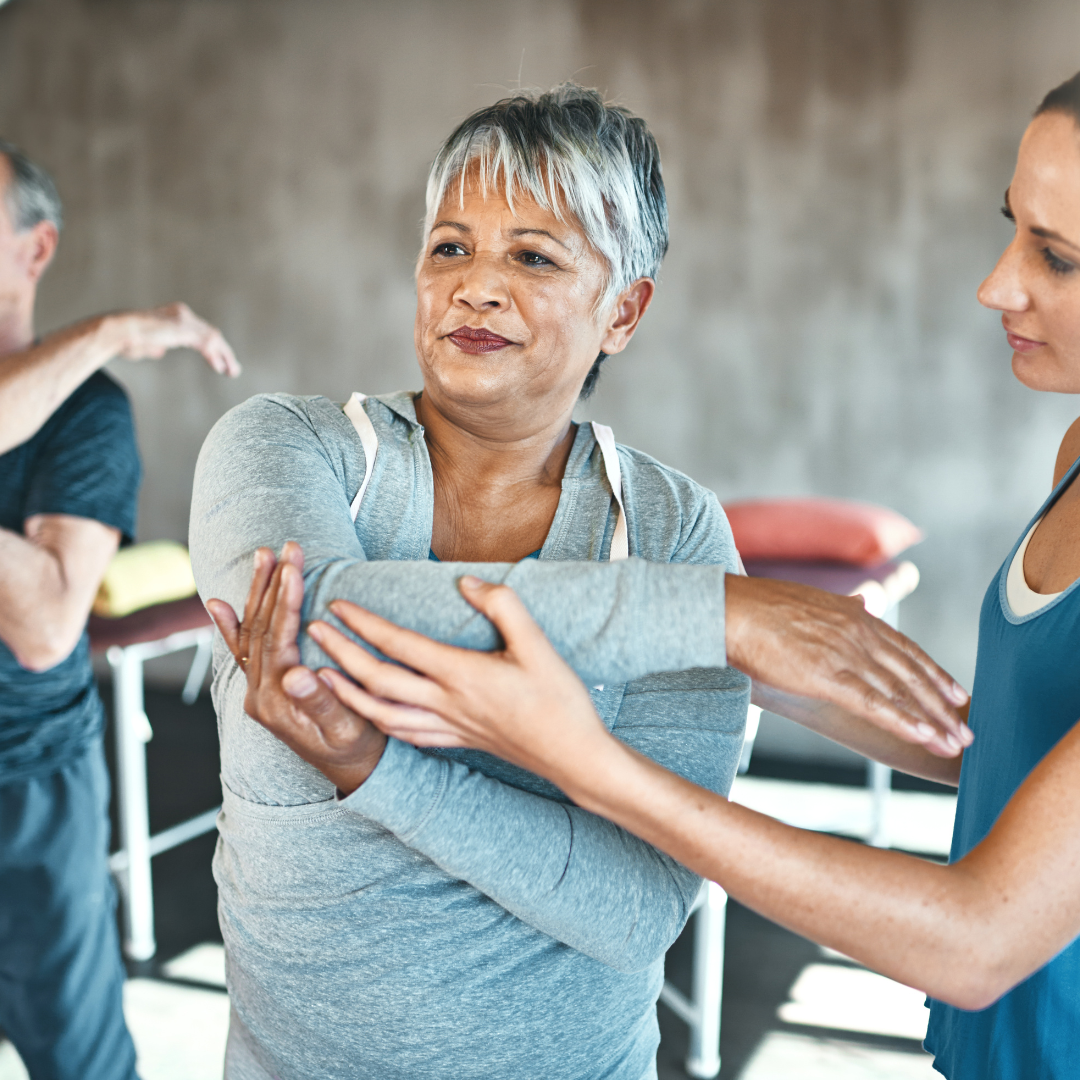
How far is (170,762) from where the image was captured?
3.81 meters

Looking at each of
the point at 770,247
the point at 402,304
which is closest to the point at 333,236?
the point at 402,304

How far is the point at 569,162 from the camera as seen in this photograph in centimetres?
103

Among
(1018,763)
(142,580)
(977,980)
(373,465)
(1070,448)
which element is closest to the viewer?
(977,980)

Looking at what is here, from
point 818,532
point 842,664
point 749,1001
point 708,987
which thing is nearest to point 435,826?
point 842,664

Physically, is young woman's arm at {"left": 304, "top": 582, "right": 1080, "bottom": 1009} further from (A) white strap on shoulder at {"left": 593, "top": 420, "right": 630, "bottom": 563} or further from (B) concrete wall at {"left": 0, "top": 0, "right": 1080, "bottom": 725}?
(B) concrete wall at {"left": 0, "top": 0, "right": 1080, "bottom": 725}

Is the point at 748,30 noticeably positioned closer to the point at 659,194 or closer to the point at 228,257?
the point at 228,257

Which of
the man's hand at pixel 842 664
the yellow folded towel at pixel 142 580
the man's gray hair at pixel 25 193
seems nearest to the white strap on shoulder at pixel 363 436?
the man's hand at pixel 842 664

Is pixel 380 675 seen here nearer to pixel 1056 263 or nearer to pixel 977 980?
pixel 977 980

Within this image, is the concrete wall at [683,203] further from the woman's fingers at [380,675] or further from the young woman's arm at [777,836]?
the woman's fingers at [380,675]

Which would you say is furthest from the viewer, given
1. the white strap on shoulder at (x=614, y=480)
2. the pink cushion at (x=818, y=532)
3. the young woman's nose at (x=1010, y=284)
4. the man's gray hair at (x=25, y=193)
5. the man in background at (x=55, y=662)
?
the pink cushion at (x=818, y=532)

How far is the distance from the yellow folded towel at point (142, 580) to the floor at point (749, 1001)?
84 centimetres

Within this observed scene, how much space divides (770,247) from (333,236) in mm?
1772

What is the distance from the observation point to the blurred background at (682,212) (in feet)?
11.2

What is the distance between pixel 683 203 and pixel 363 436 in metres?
2.98
